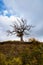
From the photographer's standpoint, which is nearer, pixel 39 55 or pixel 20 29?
pixel 39 55

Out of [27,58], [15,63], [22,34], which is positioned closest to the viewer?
[15,63]

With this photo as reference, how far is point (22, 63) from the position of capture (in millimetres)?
19781

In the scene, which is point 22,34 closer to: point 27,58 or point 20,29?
point 20,29

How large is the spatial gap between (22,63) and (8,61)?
1421 millimetres

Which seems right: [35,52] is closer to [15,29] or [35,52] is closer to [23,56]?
[23,56]

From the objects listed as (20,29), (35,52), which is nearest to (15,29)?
(20,29)

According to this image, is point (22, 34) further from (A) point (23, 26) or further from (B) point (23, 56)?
(B) point (23, 56)

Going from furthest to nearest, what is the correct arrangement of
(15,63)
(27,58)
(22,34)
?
(22,34)
(27,58)
(15,63)

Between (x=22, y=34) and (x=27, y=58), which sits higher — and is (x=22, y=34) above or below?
above

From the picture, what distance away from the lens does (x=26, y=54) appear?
20.9m

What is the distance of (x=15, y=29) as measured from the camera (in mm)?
52125

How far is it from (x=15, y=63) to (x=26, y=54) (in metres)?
2.34

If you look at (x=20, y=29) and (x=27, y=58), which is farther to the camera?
(x=20, y=29)

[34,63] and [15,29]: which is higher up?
[15,29]
